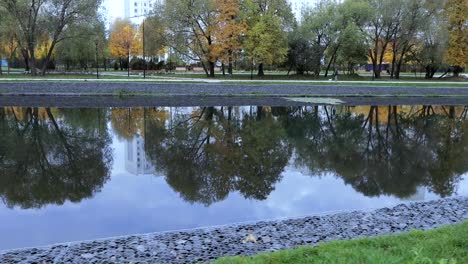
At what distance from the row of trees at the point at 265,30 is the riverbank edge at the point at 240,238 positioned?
33815mm

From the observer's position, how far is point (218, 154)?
1210 cm

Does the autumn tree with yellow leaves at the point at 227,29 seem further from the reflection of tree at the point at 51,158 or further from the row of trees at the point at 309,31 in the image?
the reflection of tree at the point at 51,158

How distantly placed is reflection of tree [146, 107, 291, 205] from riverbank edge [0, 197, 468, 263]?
2.30m

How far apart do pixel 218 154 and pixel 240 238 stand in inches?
254

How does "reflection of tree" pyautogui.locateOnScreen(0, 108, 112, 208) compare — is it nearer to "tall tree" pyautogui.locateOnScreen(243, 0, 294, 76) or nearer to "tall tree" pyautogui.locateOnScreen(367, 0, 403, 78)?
"tall tree" pyautogui.locateOnScreen(243, 0, 294, 76)

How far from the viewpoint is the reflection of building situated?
10.7 m

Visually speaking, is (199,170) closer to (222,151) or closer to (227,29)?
(222,151)

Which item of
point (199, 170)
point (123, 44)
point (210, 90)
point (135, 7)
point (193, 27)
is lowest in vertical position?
point (199, 170)

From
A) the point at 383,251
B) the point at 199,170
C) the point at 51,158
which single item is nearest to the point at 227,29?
the point at 51,158

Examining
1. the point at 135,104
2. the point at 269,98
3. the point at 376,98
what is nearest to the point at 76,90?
the point at 135,104

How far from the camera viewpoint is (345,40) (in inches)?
1722

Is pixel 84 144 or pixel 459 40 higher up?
pixel 459 40

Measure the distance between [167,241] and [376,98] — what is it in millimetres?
28123

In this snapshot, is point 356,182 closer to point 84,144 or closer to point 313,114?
point 84,144
